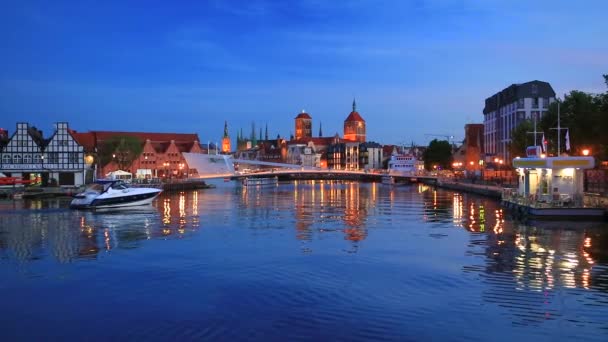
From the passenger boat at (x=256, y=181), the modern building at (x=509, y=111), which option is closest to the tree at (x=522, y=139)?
the modern building at (x=509, y=111)

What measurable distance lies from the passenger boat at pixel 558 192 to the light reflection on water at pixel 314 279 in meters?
1.63

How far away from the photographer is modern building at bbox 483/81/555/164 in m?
81.2

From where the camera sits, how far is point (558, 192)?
1437 inches

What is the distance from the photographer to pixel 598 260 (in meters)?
21.6

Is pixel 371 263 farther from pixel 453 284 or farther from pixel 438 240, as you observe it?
pixel 438 240

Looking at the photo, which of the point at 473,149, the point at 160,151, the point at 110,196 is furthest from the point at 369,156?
the point at 110,196

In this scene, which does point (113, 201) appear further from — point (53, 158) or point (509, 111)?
point (509, 111)

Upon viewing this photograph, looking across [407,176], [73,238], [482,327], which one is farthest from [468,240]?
[407,176]

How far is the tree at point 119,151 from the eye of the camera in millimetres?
91625

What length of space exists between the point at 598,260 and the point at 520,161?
2001 centimetres

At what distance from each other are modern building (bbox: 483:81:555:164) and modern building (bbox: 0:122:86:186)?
177 feet

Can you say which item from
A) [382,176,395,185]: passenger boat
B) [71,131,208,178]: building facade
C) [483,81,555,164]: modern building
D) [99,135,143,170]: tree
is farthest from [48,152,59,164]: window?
[382,176,395,185]: passenger boat

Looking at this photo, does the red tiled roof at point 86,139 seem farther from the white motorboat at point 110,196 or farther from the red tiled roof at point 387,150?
the red tiled roof at point 387,150

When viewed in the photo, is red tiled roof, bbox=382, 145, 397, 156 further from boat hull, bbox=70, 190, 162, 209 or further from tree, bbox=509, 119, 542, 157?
boat hull, bbox=70, 190, 162, 209
